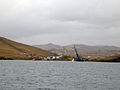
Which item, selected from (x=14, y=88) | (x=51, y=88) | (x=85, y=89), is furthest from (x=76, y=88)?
(x=14, y=88)

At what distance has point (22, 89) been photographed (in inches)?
2249

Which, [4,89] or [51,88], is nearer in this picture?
[4,89]

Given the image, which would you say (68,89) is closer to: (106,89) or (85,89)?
(85,89)

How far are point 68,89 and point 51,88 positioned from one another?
4.58 metres

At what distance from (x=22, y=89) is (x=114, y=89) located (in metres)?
22.5

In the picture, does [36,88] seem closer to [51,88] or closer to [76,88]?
[51,88]

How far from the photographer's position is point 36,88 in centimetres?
5947

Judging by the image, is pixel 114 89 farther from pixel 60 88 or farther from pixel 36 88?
pixel 36 88

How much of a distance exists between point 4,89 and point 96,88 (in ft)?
74.9

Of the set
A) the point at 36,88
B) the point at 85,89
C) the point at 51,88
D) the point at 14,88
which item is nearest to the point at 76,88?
the point at 85,89

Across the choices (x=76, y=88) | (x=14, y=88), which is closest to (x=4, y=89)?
(x=14, y=88)

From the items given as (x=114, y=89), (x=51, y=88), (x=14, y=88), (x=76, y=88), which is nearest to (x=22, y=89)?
(x=14, y=88)

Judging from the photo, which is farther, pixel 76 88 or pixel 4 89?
pixel 76 88

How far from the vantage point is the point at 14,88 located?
58.3m
